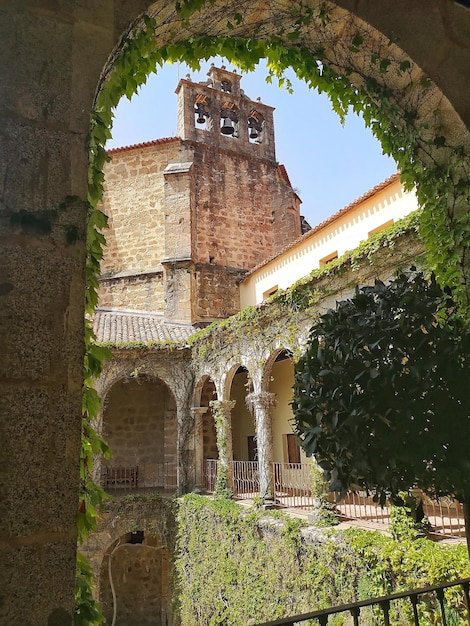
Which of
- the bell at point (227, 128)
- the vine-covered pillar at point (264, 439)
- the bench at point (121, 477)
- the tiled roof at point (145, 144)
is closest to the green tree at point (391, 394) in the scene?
the vine-covered pillar at point (264, 439)

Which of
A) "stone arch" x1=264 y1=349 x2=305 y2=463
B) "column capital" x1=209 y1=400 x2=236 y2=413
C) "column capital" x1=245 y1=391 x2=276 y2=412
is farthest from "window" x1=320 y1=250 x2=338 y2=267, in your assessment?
"column capital" x1=209 y1=400 x2=236 y2=413

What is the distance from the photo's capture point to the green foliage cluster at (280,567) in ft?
19.4

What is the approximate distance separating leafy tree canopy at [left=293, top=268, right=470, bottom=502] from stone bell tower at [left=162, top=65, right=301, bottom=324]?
14.0 metres

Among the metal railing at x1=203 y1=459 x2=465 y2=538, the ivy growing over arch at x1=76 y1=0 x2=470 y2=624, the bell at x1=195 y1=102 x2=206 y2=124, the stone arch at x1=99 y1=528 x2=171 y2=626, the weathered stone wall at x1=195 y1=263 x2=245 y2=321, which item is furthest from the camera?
the bell at x1=195 y1=102 x2=206 y2=124

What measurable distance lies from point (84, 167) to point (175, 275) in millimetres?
15029

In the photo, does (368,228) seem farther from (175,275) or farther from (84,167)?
(84,167)

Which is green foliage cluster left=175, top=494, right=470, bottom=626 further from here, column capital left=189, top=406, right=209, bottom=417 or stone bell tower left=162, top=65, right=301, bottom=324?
stone bell tower left=162, top=65, right=301, bottom=324

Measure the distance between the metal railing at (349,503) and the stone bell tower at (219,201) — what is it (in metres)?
5.58

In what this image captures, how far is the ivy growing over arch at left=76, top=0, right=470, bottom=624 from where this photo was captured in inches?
97.1

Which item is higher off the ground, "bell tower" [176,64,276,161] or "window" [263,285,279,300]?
"bell tower" [176,64,276,161]

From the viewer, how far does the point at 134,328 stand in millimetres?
15039

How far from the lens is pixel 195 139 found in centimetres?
1823

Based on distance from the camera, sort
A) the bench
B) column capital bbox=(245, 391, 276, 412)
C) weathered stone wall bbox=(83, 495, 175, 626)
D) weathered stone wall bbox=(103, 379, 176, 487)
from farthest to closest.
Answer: weathered stone wall bbox=(103, 379, 176, 487) → the bench → weathered stone wall bbox=(83, 495, 175, 626) → column capital bbox=(245, 391, 276, 412)

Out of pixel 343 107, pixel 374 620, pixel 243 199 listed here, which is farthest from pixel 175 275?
pixel 343 107
